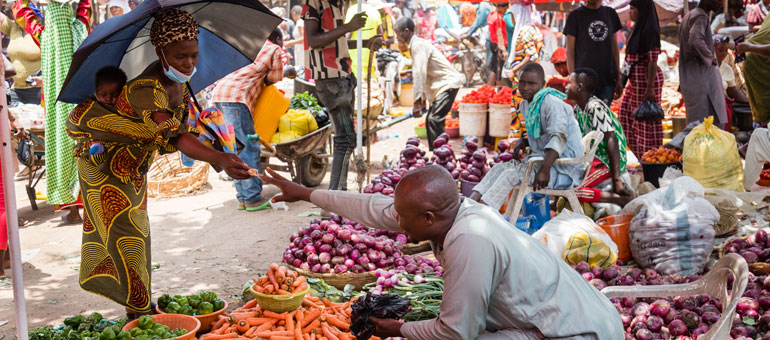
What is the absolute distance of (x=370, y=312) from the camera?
2773mm

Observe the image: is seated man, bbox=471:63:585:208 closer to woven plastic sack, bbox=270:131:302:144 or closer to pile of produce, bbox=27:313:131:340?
woven plastic sack, bbox=270:131:302:144

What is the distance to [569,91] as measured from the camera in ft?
20.7

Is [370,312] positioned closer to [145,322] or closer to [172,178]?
[145,322]

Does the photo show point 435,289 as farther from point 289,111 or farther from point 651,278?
point 289,111

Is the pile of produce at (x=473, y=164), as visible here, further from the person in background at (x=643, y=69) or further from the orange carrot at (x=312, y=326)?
the orange carrot at (x=312, y=326)

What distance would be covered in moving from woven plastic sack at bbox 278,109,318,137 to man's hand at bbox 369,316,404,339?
5500 millimetres

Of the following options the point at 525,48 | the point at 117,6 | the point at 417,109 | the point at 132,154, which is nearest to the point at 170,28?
the point at 132,154

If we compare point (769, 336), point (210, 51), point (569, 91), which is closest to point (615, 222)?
point (569, 91)

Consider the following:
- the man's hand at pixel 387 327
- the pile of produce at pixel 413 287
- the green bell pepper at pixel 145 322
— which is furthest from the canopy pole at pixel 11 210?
the pile of produce at pixel 413 287

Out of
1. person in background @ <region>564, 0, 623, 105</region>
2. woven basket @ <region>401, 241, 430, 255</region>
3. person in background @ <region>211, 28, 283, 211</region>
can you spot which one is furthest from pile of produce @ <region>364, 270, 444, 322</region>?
person in background @ <region>564, 0, 623, 105</region>

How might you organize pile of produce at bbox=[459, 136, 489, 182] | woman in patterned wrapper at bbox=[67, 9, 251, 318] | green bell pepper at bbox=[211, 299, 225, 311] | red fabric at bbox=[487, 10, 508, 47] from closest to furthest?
woman in patterned wrapper at bbox=[67, 9, 251, 318], green bell pepper at bbox=[211, 299, 225, 311], pile of produce at bbox=[459, 136, 489, 182], red fabric at bbox=[487, 10, 508, 47]

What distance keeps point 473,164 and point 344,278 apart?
2468 millimetres

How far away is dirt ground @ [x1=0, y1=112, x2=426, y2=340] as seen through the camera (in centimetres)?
486

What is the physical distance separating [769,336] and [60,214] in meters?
6.77
